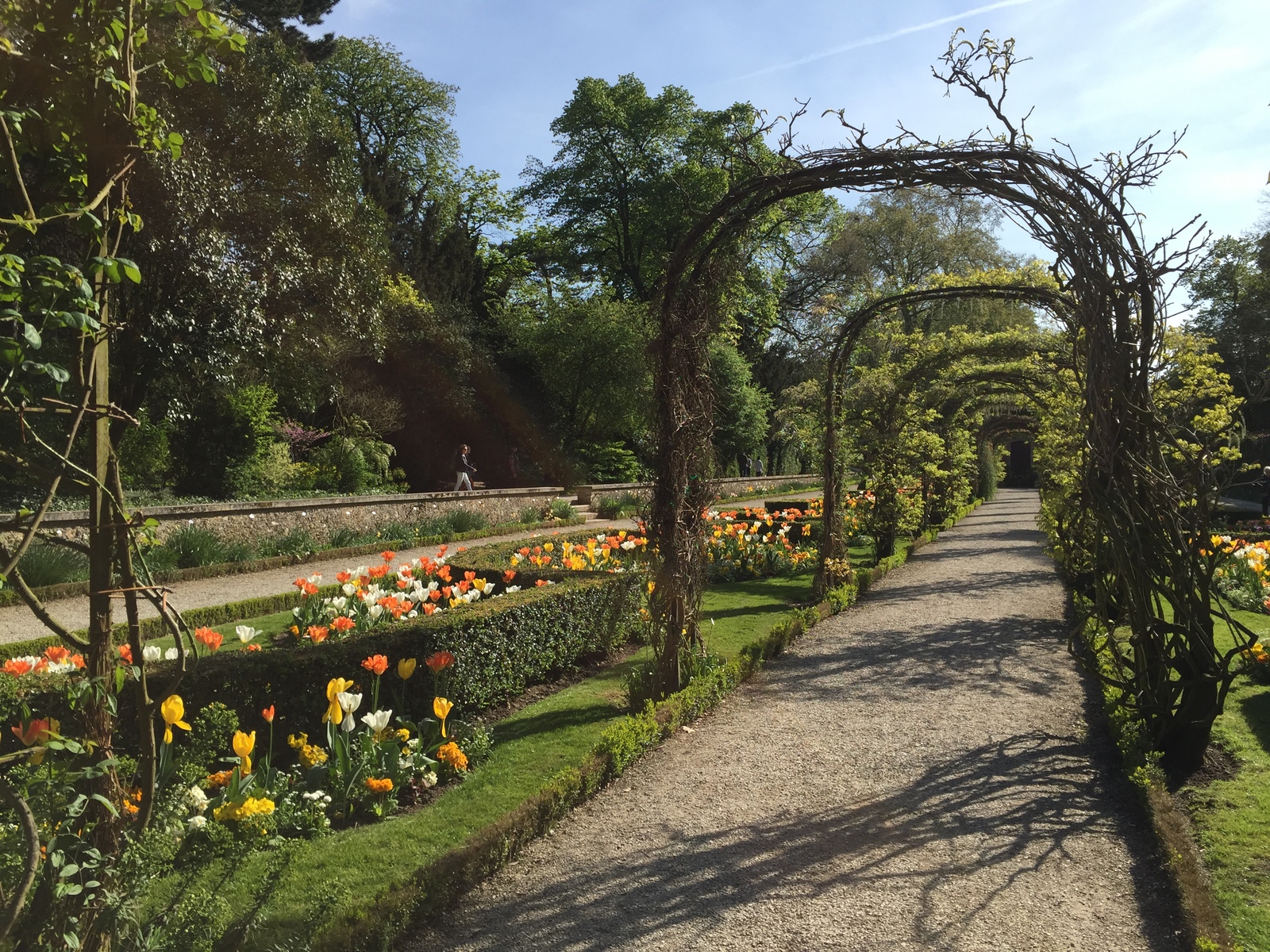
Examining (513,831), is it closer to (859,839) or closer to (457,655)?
(859,839)

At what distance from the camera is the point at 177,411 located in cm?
1370

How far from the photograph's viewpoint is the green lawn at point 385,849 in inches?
114

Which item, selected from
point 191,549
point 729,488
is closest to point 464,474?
point 191,549

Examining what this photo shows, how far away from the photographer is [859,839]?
392 centimetres

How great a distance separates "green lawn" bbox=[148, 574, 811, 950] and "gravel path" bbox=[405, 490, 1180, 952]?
0.28m

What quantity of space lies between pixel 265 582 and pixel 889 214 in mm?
32320

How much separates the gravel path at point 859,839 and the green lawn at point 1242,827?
22 cm

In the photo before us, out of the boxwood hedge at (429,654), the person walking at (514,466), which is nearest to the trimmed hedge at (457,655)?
→ the boxwood hedge at (429,654)

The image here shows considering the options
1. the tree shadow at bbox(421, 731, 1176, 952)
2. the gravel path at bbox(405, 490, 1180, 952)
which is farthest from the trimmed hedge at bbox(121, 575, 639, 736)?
the tree shadow at bbox(421, 731, 1176, 952)

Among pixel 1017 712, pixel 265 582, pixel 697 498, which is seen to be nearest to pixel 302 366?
pixel 265 582

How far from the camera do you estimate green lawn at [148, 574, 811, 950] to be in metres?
2.89

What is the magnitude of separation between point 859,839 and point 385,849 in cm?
202

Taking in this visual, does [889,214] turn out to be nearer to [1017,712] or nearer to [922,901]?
[1017,712]

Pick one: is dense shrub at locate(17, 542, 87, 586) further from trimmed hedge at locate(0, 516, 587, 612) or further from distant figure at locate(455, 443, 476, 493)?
distant figure at locate(455, 443, 476, 493)
